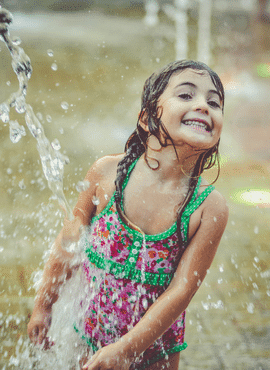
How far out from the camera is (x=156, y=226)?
115 cm

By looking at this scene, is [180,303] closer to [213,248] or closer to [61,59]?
[213,248]

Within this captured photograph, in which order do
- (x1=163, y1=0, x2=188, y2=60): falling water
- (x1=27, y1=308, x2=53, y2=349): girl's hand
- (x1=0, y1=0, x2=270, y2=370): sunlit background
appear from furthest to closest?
(x1=163, y1=0, x2=188, y2=60): falling water, (x1=0, y1=0, x2=270, y2=370): sunlit background, (x1=27, y1=308, x2=53, y2=349): girl's hand

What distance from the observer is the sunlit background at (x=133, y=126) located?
203cm

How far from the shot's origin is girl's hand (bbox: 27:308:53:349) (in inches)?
51.3

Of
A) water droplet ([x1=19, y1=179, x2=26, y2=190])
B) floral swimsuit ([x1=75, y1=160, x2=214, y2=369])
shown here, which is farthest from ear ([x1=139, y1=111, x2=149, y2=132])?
water droplet ([x1=19, y1=179, x2=26, y2=190])

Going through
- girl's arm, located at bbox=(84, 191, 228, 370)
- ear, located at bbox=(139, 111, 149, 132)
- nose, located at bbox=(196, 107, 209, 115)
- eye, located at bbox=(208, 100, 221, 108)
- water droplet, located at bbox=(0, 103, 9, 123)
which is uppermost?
nose, located at bbox=(196, 107, 209, 115)

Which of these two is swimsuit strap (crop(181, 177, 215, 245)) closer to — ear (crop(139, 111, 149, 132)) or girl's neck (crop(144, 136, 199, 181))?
girl's neck (crop(144, 136, 199, 181))

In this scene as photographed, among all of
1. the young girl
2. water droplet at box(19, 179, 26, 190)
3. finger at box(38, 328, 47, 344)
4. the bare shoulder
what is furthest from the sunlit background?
the bare shoulder

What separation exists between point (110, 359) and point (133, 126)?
3382 millimetres

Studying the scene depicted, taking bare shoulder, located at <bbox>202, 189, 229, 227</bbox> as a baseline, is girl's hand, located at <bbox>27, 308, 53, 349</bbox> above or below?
below

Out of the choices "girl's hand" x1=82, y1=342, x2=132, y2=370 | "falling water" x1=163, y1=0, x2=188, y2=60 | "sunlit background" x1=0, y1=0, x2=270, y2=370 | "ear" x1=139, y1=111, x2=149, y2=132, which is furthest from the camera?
"falling water" x1=163, y1=0, x2=188, y2=60

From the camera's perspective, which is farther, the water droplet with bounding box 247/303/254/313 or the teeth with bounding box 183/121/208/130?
the water droplet with bounding box 247/303/254/313

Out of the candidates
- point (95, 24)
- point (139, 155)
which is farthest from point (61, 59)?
point (139, 155)

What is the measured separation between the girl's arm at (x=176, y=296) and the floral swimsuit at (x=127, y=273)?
38 mm
